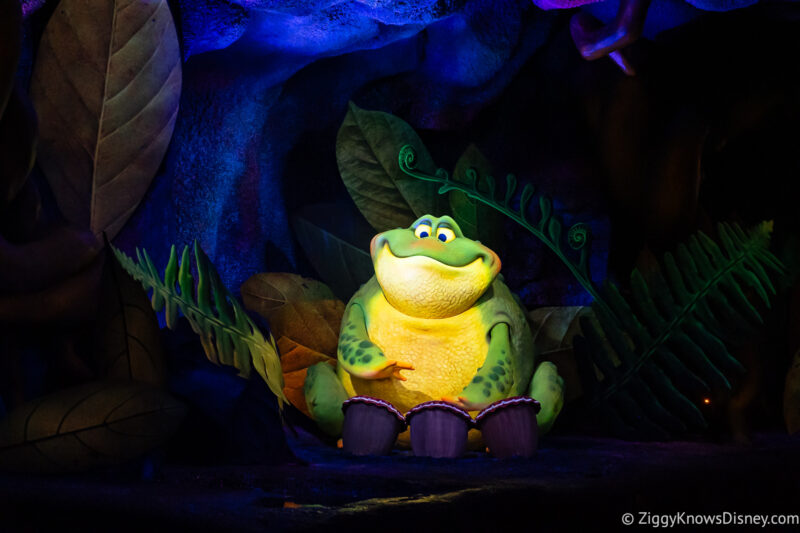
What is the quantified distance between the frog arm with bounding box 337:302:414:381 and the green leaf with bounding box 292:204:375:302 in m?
0.43

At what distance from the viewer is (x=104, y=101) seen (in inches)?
65.6

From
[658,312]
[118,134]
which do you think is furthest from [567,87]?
[118,134]

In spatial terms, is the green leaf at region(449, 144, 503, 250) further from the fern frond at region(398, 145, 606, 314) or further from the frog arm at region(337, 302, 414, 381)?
the frog arm at region(337, 302, 414, 381)

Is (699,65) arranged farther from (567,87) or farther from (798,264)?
(798,264)

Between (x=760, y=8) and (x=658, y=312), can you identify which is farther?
(x=760, y=8)

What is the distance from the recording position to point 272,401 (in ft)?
4.87

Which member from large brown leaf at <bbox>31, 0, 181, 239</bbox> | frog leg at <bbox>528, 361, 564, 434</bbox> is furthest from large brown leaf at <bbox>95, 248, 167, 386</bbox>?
frog leg at <bbox>528, 361, 564, 434</bbox>

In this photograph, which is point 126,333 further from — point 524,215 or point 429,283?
point 524,215

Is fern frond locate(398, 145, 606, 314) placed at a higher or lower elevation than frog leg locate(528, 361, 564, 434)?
higher

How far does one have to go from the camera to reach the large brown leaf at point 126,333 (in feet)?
4.46

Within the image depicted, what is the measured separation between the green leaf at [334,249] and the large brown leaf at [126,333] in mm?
868

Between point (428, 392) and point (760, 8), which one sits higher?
point (760, 8)

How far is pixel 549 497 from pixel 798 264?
1157mm

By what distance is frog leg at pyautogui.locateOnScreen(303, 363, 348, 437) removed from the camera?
171 cm
